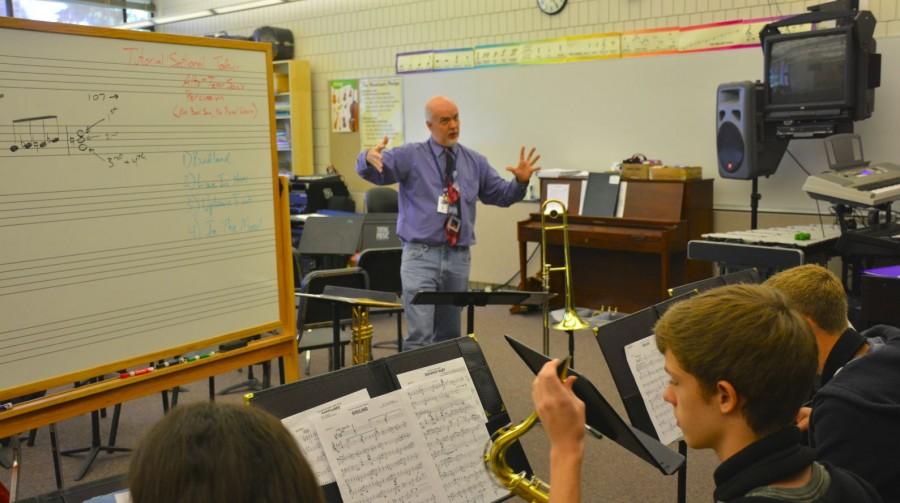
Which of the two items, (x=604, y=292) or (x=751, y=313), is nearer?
(x=751, y=313)

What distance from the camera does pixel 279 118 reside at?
9680mm

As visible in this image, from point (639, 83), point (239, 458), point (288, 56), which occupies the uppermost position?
point (288, 56)

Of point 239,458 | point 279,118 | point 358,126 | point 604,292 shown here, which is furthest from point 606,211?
point 239,458

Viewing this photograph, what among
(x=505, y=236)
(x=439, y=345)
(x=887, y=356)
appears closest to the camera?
(x=887, y=356)

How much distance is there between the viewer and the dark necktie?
4.56 m

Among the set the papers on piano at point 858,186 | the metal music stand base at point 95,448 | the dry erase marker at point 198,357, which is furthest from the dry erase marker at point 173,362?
the papers on piano at point 858,186

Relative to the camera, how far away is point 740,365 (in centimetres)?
144

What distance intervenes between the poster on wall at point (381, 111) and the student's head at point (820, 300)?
21.3ft

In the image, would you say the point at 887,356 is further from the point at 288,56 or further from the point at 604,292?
the point at 288,56

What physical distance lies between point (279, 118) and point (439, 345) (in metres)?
7.95

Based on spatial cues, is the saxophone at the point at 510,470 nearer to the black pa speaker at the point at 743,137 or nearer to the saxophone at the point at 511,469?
the saxophone at the point at 511,469

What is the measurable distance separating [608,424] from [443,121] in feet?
10.6

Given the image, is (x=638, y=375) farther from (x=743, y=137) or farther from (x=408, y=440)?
(x=743, y=137)

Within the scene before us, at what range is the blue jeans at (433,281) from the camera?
178 inches
